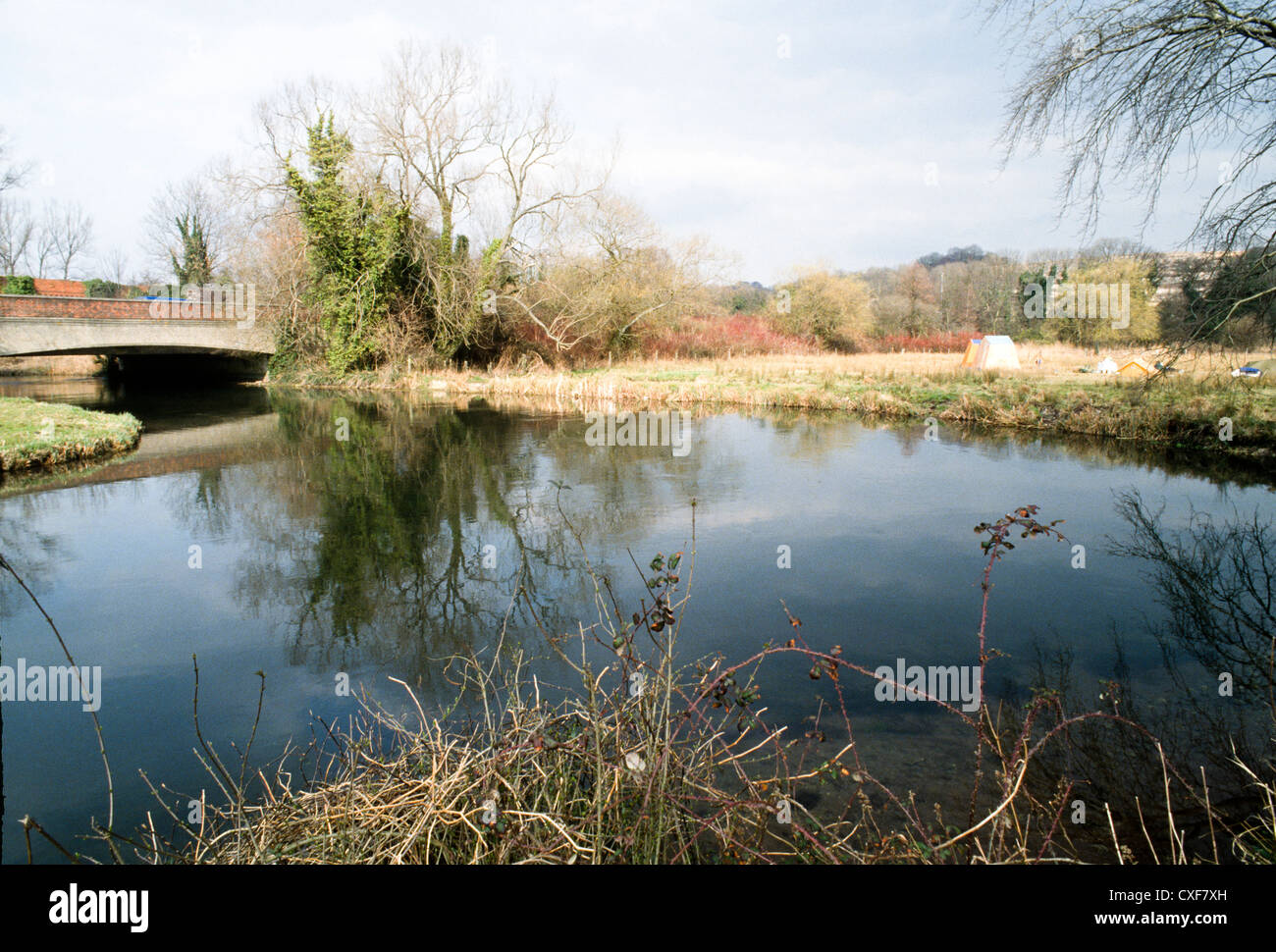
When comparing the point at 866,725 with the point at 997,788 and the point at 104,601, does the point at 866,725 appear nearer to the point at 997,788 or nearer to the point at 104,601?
the point at 997,788

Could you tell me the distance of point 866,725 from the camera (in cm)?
428

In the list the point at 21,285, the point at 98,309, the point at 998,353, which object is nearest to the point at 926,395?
the point at 998,353

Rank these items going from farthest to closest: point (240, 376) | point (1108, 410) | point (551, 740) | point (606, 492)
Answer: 1. point (240, 376)
2. point (1108, 410)
3. point (606, 492)
4. point (551, 740)

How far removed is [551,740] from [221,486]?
9.20 m

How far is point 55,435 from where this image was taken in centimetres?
1175

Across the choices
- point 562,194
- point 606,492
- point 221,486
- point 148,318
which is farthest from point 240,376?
point 606,492

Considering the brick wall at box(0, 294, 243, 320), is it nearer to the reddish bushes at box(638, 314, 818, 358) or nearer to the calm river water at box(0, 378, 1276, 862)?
the calm river water at box(0, 378, 1276, 862)

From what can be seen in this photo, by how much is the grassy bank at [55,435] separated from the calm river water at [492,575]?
1.80 feet

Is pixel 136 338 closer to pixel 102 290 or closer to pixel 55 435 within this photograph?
pixel 102 290

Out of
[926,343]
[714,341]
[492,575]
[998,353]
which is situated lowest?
[492,575]

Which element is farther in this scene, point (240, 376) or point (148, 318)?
point (240, 376)

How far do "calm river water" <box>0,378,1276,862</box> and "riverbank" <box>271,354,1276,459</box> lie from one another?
1.69m

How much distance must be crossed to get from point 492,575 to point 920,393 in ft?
51.1
